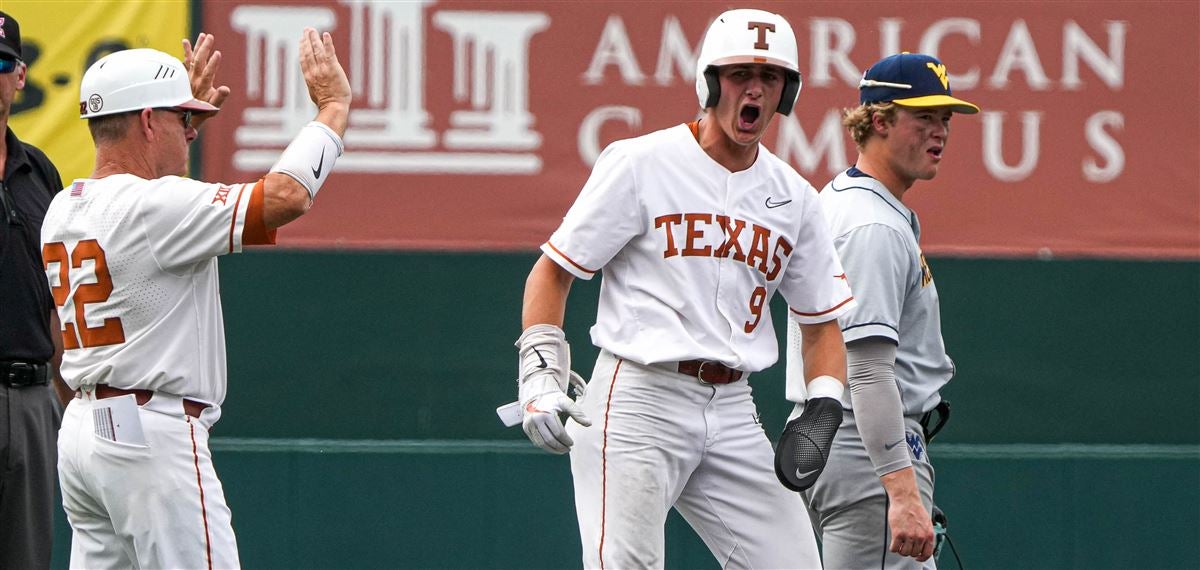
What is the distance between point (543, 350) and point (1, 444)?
178 centimetres

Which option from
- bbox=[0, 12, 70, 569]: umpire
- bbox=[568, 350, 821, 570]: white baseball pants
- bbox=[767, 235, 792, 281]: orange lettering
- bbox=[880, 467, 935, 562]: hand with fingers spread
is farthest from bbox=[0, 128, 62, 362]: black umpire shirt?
bbox=[880, 467, 935, 562]: hand with fingers spread

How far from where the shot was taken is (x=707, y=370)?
3.56 metres

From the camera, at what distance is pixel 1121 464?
6164mm

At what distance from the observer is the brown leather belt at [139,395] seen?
11.6ft

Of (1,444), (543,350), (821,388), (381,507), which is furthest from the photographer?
(381,507)

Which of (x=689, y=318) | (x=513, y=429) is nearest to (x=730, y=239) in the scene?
(x=689, y=318)

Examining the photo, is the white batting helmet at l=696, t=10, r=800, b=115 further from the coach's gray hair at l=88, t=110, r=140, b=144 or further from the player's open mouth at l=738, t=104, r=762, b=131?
the coach's gray hair at l=88, t=110, r=140, b=144

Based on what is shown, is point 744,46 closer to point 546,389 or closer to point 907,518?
point 546,389

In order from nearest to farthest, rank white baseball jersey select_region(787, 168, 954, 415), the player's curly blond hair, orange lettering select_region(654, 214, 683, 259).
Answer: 1. orange lettering select_region(654, 214, 683, 259)
2. white baseball jersey select_region(787, 168, 954, 415)
3. the player's curly blond hair

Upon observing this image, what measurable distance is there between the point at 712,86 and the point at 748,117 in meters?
0.12

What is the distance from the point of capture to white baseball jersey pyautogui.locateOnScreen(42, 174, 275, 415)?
11.4ft

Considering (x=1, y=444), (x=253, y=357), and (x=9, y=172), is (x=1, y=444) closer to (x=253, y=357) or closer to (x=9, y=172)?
(x=9, y=172)

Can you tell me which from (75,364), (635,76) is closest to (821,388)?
(75,364)

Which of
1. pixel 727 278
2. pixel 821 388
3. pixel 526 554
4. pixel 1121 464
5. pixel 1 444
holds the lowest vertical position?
→ pixel 526 554
